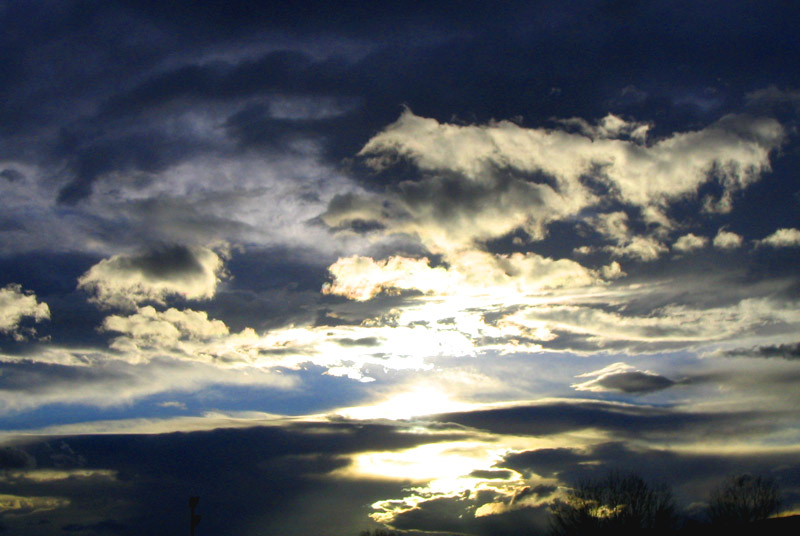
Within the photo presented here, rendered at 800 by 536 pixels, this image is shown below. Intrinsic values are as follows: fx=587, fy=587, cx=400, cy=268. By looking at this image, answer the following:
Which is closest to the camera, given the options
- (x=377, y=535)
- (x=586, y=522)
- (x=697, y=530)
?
(x=697, y=530)

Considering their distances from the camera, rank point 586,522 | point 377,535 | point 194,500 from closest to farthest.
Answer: point 194,500 → point 586,522 → point 377,535

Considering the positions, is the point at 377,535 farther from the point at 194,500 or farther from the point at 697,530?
the point at 194,500

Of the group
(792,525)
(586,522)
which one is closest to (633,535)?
(586,522)

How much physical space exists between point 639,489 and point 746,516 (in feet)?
38.3

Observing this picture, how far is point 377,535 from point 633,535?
136ft

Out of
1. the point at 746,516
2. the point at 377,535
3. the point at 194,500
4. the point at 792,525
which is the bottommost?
the point at 377,535

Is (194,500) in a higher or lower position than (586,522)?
higher

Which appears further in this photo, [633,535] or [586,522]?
[586,522]

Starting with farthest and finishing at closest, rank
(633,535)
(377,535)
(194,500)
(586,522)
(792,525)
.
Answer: (377,535), (586,522), (633,535), (792,525), (194,500)

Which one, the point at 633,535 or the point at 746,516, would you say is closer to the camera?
the point at 633,535

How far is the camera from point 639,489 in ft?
202

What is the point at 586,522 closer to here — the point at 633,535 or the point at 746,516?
the point at 633,535

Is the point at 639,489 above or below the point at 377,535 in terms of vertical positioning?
above

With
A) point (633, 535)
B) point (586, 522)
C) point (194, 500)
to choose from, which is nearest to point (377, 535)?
point (586, 522)
